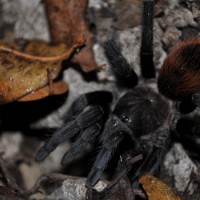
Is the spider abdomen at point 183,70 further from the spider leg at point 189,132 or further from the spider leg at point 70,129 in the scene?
the spider leg at point 70,129

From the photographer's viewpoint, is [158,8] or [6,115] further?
[6,115]

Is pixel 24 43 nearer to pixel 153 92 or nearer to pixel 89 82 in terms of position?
pixel 89 82

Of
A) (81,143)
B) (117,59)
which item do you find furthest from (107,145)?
(117,59)

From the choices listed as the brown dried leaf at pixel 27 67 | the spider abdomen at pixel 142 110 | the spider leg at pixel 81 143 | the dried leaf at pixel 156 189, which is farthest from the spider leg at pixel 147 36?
the dried leaf at pixel 156 189

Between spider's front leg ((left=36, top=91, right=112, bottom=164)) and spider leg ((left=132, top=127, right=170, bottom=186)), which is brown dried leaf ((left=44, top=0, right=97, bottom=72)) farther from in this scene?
spider leg ((left=132, top=127, right=170, bottom=186))

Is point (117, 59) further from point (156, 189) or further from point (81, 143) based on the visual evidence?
point (156, 189)

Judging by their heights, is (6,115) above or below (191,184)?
above

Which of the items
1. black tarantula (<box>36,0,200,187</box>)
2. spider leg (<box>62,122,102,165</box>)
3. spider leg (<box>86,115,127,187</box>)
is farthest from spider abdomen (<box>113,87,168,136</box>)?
spider leg (<box>62,122,102,165</box>)

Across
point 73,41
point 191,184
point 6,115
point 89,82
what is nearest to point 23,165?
point 6,115
